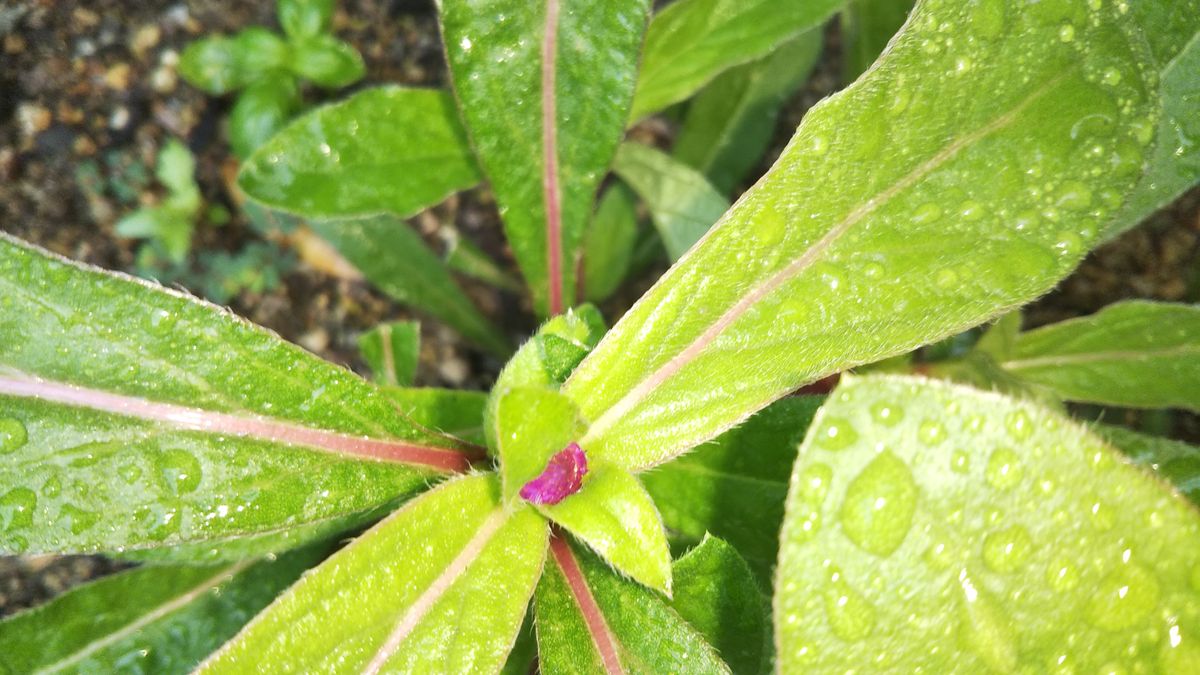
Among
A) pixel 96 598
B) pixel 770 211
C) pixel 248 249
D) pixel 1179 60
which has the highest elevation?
pixel 248 249

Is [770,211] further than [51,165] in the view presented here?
No

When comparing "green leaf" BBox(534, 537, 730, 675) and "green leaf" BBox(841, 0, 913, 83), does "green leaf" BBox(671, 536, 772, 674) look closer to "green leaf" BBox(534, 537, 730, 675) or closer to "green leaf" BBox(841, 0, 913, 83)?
"green leaf" BBox(534, 537, 730, 675)

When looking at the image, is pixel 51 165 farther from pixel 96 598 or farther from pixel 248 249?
pixel 96 598

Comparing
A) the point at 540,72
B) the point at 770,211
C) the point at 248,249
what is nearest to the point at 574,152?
the point at 540,72

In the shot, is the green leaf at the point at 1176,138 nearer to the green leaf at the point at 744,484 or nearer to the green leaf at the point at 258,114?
the green leaf at the point at 744,484

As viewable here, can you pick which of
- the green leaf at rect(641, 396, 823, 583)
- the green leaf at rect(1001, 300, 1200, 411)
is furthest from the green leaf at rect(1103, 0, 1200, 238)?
the green leaf at rect(641, 396, 823, 583)

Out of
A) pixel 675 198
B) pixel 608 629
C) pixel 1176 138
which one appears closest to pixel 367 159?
pixel 675 198

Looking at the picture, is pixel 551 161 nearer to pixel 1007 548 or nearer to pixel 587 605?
pixel 587 605
